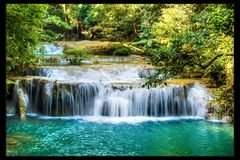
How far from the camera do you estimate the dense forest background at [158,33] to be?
735cm

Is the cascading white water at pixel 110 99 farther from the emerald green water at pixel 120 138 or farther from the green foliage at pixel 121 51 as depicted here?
the green foliage at pixel 121 51

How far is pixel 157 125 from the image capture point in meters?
11.9

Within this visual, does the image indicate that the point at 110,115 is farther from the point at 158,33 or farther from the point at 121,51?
the point at 121,51

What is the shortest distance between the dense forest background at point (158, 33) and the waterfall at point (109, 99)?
84 cm

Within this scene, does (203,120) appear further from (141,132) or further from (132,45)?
(132,45)

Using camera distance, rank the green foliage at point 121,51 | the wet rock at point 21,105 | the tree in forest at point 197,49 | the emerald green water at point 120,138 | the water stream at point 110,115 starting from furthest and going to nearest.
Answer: the green foliage at point 121,51
the wet rock at point 21,105
the water stream at point 110,115
the emerald green water at point 120,138
the tree in forest at point 197,49

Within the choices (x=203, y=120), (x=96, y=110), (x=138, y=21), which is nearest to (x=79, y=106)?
(x=96, y=110)

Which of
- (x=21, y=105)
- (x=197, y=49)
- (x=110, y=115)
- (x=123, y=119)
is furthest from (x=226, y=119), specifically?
(x=21, y=105)

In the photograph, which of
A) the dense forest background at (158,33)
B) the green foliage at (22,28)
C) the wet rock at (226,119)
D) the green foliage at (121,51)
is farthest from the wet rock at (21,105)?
the green foliage at (121,51)

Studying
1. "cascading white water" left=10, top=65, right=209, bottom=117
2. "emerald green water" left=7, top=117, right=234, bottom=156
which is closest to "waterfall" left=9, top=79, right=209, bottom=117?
"cascading white water" left=10, top=65, right=209, bottom=117

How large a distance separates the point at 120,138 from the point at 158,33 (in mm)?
8214

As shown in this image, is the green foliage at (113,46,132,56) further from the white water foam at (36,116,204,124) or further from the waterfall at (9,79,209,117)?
the white water foam at (36,116,204,124)

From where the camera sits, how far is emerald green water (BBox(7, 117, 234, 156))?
900 centimetres

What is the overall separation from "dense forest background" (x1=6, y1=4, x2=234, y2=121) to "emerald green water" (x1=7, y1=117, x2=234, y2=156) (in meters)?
0.82
